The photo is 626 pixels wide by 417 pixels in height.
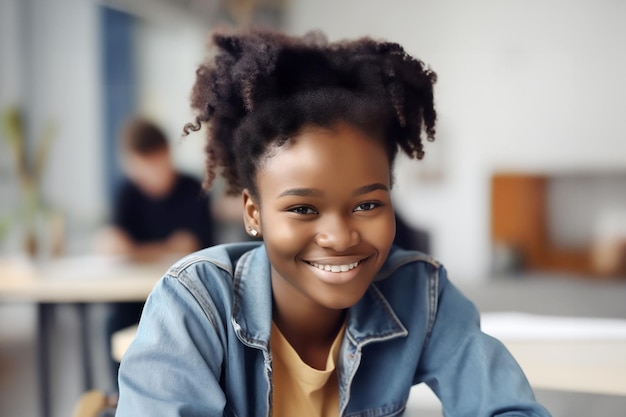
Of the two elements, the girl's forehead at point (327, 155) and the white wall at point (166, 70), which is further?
the white wall at point (166, 70)

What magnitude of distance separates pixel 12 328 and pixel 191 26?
1102 mm

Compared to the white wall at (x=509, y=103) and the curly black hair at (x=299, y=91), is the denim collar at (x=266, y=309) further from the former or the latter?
the white wall at (x=509, y=103)

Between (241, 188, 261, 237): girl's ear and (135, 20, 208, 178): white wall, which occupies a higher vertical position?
(135, 20, 208, 178): white wall

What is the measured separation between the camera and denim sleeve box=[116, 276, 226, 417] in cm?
54

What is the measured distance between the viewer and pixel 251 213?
0.63 m

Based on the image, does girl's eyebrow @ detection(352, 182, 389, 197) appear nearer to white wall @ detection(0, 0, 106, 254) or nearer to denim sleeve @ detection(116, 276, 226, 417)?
denim sleeve @ detection(116, 276, 226, 417)

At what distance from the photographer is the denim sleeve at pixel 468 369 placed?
0.62 meters

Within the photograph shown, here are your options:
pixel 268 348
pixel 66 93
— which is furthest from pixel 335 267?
pixel 66 93

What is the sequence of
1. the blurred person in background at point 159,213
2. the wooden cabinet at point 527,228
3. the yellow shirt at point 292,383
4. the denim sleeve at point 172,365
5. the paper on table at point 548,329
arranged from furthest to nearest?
1. the wooden cabinet at point 527,228
2. the blurred person in background at point 159,213
3. the paper on table at point 548,329
4. the yellow shirt at point 292,383
5. the denim sleeve at point 172,365

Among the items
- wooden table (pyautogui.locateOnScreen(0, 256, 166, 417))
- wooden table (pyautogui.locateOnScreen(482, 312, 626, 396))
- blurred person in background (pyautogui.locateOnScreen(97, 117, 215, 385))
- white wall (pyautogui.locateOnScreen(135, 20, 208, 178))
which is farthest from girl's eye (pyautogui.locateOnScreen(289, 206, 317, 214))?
white wall (pyautogui.locateOnScreen(135, 20, 208, 178))

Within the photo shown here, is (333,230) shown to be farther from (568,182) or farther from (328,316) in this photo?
(568,182)

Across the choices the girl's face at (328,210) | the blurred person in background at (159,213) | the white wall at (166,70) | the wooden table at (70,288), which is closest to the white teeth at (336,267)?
the girl's face at (328,210)

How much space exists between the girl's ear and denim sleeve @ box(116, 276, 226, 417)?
0.28ft

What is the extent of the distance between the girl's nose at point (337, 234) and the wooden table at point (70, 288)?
0.89 metres
